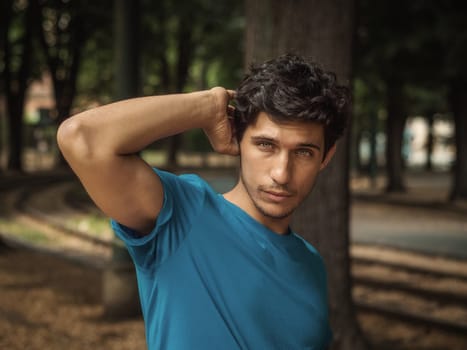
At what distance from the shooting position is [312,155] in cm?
201

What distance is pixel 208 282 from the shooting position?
1842 mm

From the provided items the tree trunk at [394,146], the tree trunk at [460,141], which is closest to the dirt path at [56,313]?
the tree trunk at [460,141]

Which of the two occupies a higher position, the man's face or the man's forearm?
the man's forearm

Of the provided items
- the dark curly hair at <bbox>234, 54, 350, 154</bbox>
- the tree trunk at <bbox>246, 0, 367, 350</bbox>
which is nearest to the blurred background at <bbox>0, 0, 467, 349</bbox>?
the tree trunk at <bbox>246, 0, 367, 350</bbox>

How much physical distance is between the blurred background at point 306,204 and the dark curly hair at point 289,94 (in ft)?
9.49

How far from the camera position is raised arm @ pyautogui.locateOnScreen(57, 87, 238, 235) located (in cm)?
175

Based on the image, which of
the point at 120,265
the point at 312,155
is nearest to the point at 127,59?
the point at 120,265

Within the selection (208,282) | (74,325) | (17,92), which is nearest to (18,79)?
(17,92)

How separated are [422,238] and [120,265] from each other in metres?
7.89

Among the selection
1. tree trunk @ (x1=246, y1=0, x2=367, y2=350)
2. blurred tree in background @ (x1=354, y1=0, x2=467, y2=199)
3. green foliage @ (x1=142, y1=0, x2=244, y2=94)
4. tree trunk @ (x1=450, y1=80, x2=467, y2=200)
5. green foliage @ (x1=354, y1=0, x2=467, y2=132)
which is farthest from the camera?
green foliage @ (x1=142, y1=0, x2=244, y2=94)

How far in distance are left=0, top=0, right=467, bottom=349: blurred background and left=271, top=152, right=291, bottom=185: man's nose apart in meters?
3.00

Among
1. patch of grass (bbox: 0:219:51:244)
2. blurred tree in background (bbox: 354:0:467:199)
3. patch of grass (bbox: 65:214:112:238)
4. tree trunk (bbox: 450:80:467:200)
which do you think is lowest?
patch of grass (bbox: 65:214:112:238)

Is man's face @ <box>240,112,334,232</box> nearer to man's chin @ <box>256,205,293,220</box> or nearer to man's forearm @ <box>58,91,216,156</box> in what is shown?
man's chin @ <box>256,205,293,220</box>

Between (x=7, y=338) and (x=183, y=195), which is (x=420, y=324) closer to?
(x=7, y=338)
